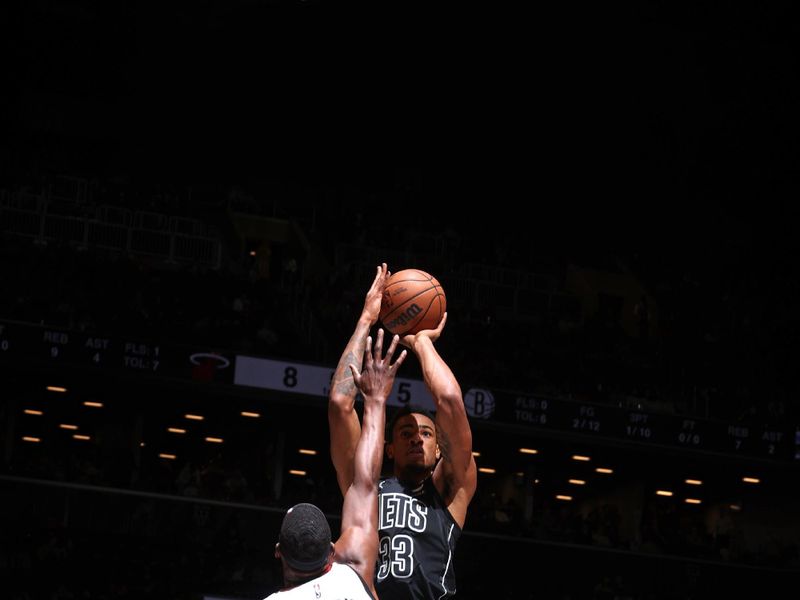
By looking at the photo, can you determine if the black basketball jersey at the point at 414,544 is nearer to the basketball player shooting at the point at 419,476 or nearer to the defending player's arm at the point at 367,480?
the basketball player shooting at the point at 419,476

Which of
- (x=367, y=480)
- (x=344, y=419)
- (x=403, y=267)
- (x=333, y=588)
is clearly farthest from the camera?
(x=403, y=267)

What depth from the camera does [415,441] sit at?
6.05 metres

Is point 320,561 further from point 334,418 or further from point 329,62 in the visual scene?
point 329,62

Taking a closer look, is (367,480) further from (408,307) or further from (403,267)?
(403,267)

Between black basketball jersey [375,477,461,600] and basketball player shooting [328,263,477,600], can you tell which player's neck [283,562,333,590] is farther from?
black basketball jersey [375,477,461,600]

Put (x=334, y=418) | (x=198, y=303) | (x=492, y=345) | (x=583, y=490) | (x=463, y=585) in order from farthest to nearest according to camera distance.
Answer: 1. (x=583, y=490)
2. (x=492, y=345)
3. (x=198, y=303)
4. (x=463, y=585)
5. (x=334, y=418)

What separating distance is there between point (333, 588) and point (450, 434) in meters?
1.88

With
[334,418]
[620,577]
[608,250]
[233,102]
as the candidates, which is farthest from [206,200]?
[334,418]

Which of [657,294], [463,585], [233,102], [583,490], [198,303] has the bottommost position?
[463,585]

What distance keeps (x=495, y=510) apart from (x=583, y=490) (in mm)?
6512

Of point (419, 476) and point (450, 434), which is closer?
point (450, 434)

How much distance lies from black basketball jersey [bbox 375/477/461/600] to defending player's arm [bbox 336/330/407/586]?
66cm

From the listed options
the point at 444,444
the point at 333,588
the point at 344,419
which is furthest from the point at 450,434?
the point at 333,588

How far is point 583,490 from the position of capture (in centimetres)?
2553
